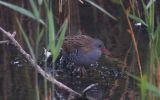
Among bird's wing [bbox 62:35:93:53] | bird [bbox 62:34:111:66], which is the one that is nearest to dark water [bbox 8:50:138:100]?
bird [bbox 62:34:111:66]

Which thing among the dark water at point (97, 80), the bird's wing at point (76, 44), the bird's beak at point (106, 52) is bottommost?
the dark water at point (97, 80)

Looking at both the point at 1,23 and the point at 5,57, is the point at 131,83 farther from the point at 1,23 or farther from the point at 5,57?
the point at 1,23

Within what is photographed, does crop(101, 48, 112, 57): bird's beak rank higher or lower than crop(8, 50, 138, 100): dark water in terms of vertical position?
higher

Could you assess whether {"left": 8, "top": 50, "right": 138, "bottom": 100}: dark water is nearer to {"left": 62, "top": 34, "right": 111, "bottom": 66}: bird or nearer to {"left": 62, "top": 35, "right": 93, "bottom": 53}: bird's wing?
{"left": 62, "top": 34, "right": 111, "bottom": 66}: bird

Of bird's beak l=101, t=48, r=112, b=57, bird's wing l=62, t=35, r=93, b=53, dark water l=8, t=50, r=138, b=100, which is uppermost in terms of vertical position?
bird's wing l=62, t=35, r=93, b=53

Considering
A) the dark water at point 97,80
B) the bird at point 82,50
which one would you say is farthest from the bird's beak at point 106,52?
the dark water at point 97,80

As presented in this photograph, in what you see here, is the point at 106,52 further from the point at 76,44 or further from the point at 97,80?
the point at 97,80

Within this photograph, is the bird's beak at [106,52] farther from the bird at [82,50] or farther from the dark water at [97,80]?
the dark water at [97,80]

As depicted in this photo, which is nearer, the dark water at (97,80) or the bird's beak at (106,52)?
the dark water at (97,80)

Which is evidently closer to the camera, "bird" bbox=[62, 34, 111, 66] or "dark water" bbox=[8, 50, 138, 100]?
"dark water" bbox=[8, 50, 138, 100]
